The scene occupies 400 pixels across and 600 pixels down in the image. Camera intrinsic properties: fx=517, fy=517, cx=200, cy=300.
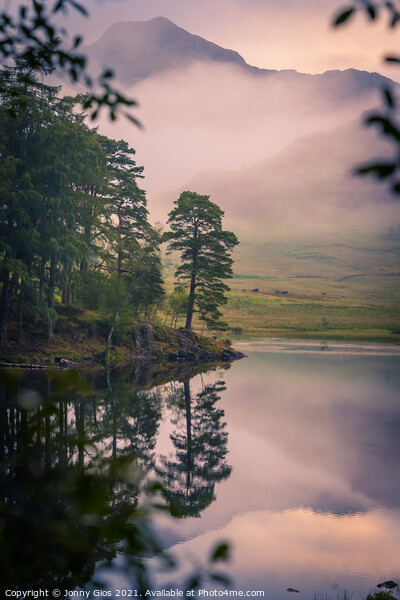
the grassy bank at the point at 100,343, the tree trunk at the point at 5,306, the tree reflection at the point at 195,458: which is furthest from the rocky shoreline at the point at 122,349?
the tree reflection at the point at 195,458

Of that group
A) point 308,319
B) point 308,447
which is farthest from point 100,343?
point 308,319

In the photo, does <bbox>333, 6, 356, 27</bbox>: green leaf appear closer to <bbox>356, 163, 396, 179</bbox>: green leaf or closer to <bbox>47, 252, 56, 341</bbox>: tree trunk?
<bbox>356, 163, 396, 179</bbox>: green leaf

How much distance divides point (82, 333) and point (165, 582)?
3451cm

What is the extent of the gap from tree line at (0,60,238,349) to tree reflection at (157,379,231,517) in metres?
15.1

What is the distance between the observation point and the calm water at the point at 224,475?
404 cm

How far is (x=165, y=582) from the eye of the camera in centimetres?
962

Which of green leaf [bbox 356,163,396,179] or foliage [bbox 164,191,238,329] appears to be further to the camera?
foliage [bbox 164,191,238,329]

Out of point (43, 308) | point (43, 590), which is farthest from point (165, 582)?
point (43, 308)

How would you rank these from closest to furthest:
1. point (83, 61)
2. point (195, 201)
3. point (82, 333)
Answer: point (83, 61) → point (82, 333) → point (195, 201)

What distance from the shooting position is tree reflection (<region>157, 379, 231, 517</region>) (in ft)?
46.4

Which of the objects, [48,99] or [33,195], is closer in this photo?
[33,195]

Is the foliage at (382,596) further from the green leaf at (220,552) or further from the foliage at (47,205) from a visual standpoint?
the foliage at (47,205)

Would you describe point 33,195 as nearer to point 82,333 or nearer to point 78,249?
point 78,249

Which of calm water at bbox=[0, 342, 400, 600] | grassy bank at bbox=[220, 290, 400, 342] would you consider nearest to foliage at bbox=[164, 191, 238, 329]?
calm water at bbox=[0, 342, 400, 600]
